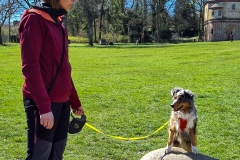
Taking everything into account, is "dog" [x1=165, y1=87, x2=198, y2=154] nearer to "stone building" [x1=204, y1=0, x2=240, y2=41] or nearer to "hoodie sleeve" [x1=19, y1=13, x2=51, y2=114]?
"hoodie sleeve" [x1=19, y1=13, x2=51, y2=114]

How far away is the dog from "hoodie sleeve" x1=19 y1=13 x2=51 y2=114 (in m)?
2.27

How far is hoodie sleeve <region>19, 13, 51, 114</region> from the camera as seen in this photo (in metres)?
2.74

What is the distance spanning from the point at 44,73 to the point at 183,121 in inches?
93.5

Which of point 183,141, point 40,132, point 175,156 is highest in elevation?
point 40,132

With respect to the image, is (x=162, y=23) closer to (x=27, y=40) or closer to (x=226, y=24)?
(x=226, y=24)

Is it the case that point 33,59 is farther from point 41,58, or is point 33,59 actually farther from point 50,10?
point 50,10

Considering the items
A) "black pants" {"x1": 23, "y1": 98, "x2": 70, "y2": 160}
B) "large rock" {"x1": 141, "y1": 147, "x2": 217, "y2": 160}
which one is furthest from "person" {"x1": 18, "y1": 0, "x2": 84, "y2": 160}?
"large rock" {"x1": 141, "y1": 147, "x2": 217, "y2": 160}

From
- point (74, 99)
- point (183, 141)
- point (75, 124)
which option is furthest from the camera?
point (183, 141)

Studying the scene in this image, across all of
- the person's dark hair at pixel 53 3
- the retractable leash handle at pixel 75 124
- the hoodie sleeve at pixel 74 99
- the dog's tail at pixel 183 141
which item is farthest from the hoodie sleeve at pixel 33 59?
the dog's tail at pixel 183 141

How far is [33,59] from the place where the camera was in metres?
2.75

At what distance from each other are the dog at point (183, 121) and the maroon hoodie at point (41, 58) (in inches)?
77.9

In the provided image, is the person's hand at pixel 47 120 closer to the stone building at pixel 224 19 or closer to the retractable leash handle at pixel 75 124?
the retractable leash handle at pixel 75 124

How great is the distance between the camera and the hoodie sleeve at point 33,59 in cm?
274

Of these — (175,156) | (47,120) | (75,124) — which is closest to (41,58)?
(47,120)
